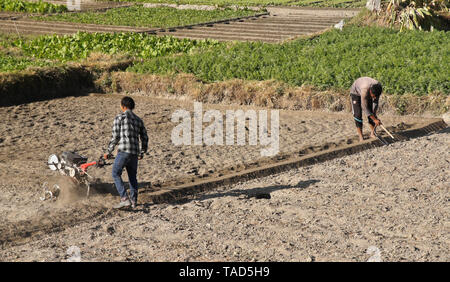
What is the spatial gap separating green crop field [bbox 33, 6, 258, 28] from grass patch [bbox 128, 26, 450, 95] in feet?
30.8

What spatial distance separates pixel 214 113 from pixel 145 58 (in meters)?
5.32

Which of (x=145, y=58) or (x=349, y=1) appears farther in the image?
(x=349, y=1)

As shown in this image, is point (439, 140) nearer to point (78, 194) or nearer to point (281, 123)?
point (281, 123)

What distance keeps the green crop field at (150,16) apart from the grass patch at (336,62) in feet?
30.8

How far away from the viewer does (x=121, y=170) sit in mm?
7938

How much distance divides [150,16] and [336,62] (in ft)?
52.4

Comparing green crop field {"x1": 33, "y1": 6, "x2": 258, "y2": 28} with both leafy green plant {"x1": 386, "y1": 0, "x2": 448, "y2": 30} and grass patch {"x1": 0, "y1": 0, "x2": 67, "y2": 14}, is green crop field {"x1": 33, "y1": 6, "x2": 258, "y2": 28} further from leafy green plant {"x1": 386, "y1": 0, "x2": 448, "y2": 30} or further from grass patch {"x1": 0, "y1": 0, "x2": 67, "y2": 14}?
leafy green plant {"x1": 386, "y1": 0, "x2": 448, "y2": 30}

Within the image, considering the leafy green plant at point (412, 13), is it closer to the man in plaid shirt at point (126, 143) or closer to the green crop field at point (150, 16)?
the green crop field at point (150, 16)

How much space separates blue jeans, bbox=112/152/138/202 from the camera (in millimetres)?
7888

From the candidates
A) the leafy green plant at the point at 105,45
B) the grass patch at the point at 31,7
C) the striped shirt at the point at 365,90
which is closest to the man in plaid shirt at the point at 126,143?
the striped shirt at the point at 365,90

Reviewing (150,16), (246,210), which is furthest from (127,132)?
(150,16)

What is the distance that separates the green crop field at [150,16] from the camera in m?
27.3

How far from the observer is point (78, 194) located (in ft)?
28.1

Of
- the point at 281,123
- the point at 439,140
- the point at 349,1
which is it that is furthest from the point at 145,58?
the point at 349,1
